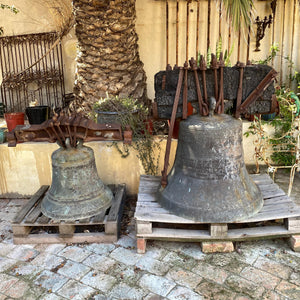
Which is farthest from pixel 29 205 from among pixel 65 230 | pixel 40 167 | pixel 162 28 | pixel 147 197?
pixel 162 28

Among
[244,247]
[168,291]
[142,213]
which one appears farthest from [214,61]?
[168,291]

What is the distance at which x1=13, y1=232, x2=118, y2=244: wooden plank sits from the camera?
3332 millimetres

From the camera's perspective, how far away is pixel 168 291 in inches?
104

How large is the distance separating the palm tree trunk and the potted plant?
3.48 ft

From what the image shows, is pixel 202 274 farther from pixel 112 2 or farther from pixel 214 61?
pixel 112 2

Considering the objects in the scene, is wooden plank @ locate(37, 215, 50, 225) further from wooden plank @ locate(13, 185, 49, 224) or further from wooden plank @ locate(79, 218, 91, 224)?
wooden plank @ locate(79, 218, 91, 224)

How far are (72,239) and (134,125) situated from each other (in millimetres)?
1652

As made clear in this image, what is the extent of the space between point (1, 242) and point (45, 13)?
15.0 ft

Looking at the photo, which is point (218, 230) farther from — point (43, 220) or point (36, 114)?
point (36, 114)

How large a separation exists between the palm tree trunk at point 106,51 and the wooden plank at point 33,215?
88.9 inches

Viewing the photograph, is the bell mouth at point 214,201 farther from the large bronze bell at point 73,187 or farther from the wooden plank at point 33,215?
the wooden plank at point 33,215


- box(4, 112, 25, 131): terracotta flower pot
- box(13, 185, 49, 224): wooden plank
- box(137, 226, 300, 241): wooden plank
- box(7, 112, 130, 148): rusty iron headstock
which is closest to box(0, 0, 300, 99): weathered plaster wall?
Answer: box(4, 112, 25, 131): terracotta flower pot

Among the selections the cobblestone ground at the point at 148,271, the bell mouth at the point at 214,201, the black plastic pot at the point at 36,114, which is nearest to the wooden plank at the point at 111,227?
the cobblestone ground at the point at 148,271

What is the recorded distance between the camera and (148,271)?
2893mm
